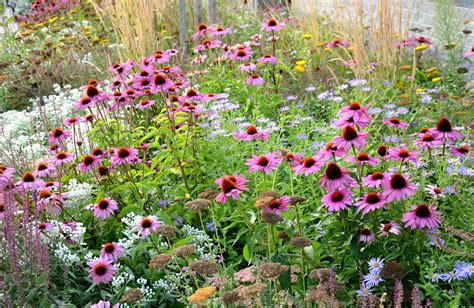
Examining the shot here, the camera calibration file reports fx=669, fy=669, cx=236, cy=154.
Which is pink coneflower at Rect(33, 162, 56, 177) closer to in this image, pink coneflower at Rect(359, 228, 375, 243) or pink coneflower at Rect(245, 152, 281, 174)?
pink coneflower at Rect(245, 152, 281, 174)

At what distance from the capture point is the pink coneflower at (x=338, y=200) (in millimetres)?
2495

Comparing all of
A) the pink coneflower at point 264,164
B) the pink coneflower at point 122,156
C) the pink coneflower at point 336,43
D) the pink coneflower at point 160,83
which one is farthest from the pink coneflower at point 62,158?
the pink coneflower at point 336,43

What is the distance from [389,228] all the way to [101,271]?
111 cm

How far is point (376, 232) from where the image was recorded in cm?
264

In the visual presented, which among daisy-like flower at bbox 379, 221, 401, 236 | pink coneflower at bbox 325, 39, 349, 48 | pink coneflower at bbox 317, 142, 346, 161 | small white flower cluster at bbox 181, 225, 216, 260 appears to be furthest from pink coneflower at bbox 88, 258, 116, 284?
pink coneflower at bbox 325, 39, 349, 48

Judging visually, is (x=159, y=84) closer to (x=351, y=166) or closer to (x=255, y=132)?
(x=255, y=132)

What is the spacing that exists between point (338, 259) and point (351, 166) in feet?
1.71

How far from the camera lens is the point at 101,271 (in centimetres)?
254

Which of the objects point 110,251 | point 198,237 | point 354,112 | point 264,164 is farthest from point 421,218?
point 110,251

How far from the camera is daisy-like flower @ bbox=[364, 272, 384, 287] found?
2.49 m

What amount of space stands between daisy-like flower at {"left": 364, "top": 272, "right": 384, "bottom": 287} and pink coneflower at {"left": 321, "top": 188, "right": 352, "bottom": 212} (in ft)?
0.90

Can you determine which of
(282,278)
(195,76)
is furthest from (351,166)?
(195,76)

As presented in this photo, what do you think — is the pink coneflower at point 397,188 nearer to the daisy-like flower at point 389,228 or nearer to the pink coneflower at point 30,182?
the daisy-like flower at point 389,228

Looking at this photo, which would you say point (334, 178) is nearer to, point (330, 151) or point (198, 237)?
point (330, 151)
